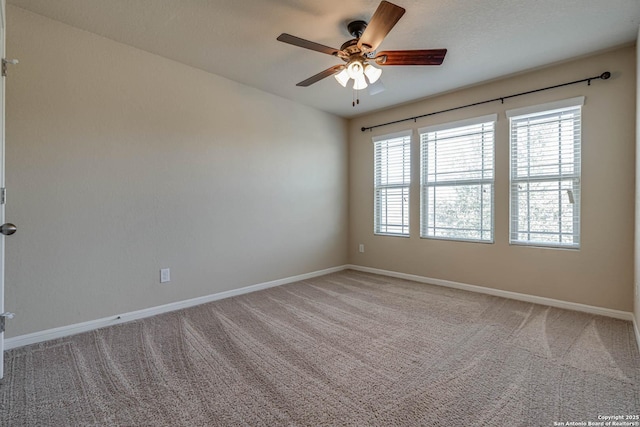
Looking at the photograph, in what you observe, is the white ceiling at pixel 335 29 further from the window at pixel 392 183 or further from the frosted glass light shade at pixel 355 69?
the window at pixel 392 183

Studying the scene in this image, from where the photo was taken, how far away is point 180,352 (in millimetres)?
2205

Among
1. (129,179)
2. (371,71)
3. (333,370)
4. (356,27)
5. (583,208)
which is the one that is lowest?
(333,370)

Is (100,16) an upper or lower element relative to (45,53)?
upper

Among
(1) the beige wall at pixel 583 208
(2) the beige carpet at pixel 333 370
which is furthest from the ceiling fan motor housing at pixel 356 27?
(2) the beige carpet at pixel 333 370

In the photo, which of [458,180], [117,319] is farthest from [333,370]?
[458,180]

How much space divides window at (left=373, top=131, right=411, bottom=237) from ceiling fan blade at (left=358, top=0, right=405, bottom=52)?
2342 mm

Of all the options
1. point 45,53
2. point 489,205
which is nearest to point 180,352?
point 45,53

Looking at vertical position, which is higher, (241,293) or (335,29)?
(335,29)

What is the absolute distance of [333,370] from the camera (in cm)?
196

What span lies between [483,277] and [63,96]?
4616 mm

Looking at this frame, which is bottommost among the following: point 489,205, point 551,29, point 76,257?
point 76,257

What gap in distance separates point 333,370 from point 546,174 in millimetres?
3011

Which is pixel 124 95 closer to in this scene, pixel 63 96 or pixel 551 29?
pixel 63 96

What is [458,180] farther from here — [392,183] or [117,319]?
[117,319]
